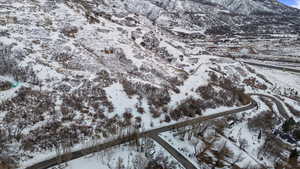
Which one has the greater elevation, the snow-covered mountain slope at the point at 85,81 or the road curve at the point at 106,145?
Answer: the snow-covered mountain slope at the point at 85,81

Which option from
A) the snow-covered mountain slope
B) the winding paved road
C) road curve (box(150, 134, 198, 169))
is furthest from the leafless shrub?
road curve (box(150, 134, 198, 169))

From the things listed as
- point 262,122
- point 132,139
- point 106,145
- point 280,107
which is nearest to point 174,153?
point 132,139

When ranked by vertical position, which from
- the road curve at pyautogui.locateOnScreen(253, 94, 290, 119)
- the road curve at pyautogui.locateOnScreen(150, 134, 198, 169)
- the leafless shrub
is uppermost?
the road curve at pyautogui.locateOnScreen(150, 134, 198, 169)

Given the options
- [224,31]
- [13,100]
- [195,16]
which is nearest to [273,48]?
[224,31]

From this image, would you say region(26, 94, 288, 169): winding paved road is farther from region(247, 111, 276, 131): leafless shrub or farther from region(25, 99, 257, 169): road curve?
region(247, 111, 276, 131): leafless shrub

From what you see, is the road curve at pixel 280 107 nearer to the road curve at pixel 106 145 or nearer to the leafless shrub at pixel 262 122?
the leafless shrub at pixel 262 122

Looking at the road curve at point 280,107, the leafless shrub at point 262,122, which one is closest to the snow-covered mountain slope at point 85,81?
the road curve at point 280,107

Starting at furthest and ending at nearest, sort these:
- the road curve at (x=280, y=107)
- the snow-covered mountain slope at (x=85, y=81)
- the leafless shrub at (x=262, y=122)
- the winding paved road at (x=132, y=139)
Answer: the road curve at (x=280, y=107)
the leafless shrub at (x=262, y=122)
the snow-covered mountain slope at (x=85, y=81)
the winding paved road at (x=132, y=139)

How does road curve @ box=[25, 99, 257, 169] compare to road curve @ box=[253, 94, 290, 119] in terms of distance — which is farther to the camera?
road curve @ box=[253, 94, 290, 119]

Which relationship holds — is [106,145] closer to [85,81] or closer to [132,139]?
[132,139]
